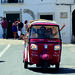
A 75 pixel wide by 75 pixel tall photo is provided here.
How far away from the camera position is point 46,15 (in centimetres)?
3931

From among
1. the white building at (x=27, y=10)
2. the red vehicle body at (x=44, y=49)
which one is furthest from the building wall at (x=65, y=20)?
the red vehicle body at (x=44, y=49)

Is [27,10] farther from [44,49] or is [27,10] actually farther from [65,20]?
[44,49]

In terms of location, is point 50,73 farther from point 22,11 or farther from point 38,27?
point 22,11

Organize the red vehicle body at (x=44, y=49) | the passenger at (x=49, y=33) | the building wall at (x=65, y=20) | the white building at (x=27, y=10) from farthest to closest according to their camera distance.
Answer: the white building at (x=27, y=10) → the building wall at (x=65, y=20) → the passenger at (x=49, y=33) → the red vehicle body at (x=44, y=49)

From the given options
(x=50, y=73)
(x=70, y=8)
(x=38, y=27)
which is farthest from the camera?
(x=70, y=8)

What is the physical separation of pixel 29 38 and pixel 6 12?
25737mm

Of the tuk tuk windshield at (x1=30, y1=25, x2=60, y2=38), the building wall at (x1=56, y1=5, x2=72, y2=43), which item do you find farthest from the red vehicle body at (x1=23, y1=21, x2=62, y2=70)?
the building wall at (x1=56, y1=5, x2=72, y2=43)

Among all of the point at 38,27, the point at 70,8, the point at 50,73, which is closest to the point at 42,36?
the point at 38,27

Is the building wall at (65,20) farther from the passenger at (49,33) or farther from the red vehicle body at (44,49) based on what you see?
the red vehicle body at (44,49)

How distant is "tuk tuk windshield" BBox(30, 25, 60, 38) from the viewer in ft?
46.8

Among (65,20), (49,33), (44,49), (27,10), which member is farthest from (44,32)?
(27,10)

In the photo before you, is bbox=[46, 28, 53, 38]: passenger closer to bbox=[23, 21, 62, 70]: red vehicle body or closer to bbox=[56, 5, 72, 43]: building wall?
bbox=[23, 21, 62, 70]: red vehicle body

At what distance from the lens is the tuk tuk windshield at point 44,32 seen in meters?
14.3

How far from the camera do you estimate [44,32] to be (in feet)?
47.0
